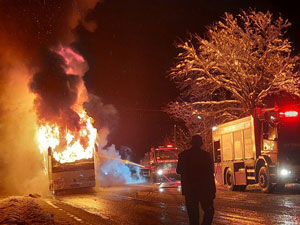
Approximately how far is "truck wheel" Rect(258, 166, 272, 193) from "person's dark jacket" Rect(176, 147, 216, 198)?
32.9 ft

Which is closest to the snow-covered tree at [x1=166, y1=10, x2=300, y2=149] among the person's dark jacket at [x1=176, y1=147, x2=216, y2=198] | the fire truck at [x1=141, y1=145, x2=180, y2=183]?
the fire truck at [x1=141, y1=145, x2=180, y2=183]

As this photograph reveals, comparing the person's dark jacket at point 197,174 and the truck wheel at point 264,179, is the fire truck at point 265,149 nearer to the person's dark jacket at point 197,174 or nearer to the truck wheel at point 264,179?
the truck wheel at point 264,179

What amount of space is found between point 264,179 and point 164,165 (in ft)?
46.3

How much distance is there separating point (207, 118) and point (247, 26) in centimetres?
742

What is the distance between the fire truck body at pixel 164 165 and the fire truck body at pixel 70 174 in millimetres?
8391

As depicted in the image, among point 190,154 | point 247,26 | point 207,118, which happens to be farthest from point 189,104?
point 190,154

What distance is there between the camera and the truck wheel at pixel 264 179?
16458mm

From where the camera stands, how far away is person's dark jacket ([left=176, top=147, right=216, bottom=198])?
7020mm

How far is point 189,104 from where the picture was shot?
30094 mm

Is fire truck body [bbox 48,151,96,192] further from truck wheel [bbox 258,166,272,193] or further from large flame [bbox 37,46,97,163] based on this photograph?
truck wheel [bbox 258,166,272,193]

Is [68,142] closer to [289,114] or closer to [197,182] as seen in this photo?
[289,114]

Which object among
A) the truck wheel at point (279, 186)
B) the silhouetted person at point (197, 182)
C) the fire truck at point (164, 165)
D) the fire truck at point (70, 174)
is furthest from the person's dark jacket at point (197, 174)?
the fire truck at point (164, 165)

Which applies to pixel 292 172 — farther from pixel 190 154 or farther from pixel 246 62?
pixel 246 62

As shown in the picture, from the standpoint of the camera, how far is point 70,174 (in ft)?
73.6
